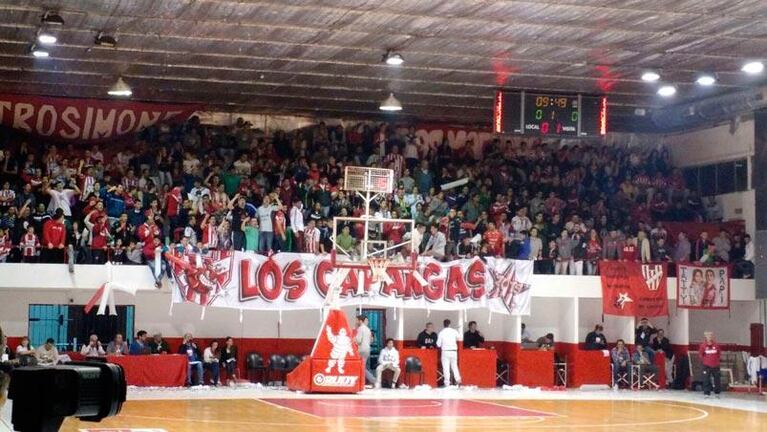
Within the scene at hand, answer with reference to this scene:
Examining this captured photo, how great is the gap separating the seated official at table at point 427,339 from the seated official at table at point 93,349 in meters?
7.82

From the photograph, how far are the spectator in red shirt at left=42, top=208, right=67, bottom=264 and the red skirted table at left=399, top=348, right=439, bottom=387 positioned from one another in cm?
A: 855

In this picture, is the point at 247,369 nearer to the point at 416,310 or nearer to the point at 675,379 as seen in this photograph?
the point at 416,310

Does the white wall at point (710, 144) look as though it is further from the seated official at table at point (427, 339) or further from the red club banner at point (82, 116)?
the red club banner at point (82, 116)

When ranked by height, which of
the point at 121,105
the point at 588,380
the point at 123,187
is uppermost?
the point at 121,105

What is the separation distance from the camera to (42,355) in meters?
23.4

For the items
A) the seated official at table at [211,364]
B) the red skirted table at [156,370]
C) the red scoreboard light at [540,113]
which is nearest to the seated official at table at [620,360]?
the red scoreboard light at [540,113]

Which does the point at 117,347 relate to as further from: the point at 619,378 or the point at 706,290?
the point at 706,290

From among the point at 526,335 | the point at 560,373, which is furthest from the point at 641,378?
the point at 526,335

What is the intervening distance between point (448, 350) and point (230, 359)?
17.6 feet

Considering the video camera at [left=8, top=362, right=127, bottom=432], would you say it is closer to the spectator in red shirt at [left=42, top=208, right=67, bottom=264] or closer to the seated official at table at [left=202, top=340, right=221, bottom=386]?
the spectator in red shirt at [left=42, top=208, right=67, bottom=264]

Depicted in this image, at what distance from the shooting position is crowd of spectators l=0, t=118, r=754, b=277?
2673cm

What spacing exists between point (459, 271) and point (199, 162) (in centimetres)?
773

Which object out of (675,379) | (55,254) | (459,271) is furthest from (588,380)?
(55,254)

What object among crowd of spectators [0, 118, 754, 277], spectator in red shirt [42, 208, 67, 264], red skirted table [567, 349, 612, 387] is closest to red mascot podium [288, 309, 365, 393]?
crowd of spectators [0, 118, 754, 277]
